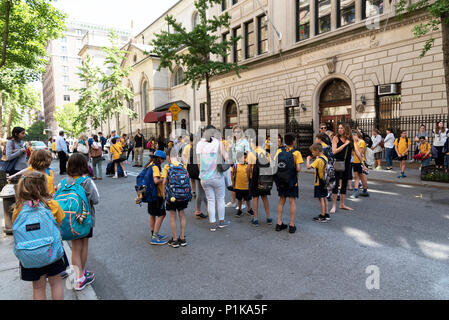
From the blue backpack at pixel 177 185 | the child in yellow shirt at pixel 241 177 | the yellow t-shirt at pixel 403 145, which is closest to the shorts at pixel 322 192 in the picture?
the child in yellow shirt at pixel 241 177

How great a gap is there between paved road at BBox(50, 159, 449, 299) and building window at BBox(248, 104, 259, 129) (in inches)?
681

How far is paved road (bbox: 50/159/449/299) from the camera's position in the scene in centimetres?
346

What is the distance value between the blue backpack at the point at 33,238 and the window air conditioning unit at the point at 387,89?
52.2 feet

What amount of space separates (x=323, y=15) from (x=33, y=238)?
2005 cm

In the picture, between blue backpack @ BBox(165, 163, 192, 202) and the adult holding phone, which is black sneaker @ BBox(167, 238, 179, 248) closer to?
blue backpack @ BBox(165, 163, 192, 202)

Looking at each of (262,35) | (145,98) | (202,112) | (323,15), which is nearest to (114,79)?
(145,98)

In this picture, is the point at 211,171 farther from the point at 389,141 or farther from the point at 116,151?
the point at 389,141

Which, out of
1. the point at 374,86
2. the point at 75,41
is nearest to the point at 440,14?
the point at 374,86

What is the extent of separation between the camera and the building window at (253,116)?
23750mm

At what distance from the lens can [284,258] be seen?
14.3ft

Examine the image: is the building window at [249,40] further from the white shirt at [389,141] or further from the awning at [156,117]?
the white shirt at [389,141]

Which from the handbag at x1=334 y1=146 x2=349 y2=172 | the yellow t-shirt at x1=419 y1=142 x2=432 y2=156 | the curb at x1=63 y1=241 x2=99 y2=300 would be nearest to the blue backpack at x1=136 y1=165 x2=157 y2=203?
the curb at x1=63 y1=241 x2=99 y2=300
